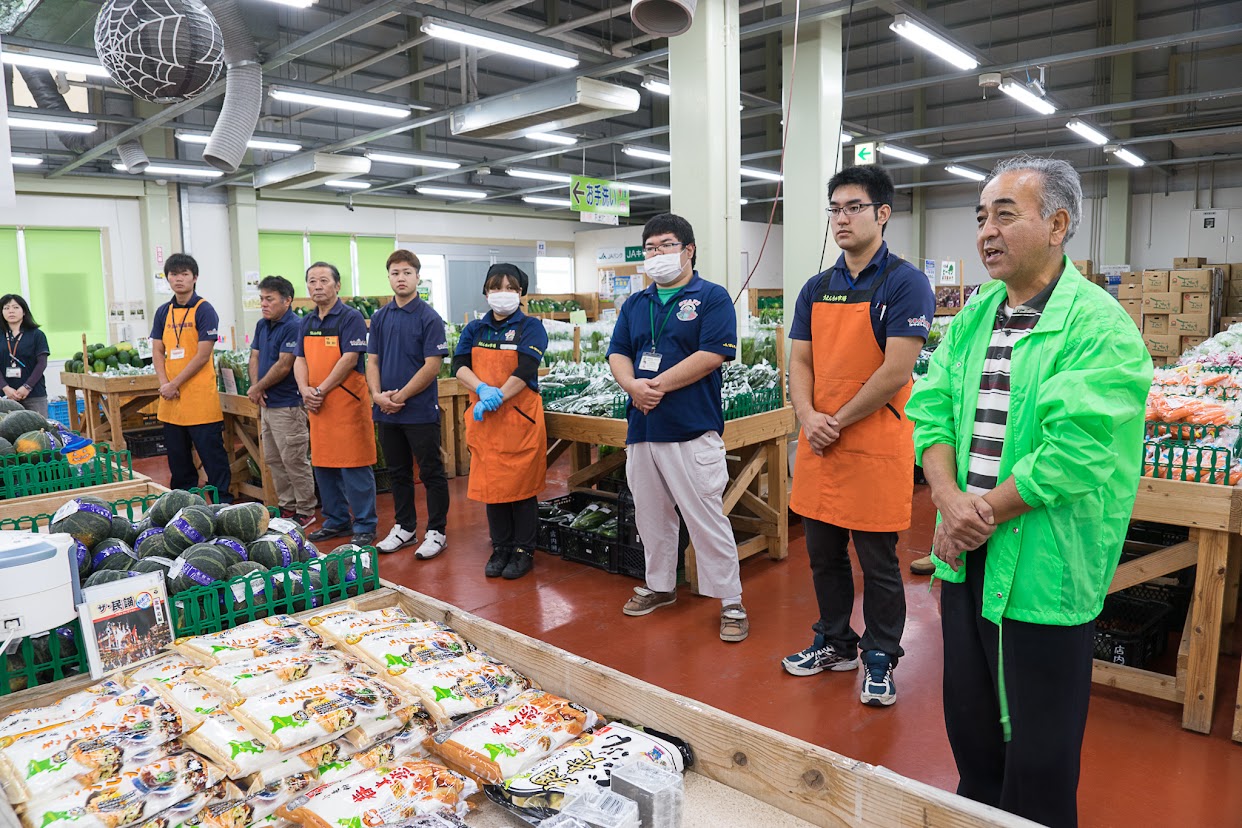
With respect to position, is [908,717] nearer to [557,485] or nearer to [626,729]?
[626,729]

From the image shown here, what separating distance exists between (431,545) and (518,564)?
2.02 ft

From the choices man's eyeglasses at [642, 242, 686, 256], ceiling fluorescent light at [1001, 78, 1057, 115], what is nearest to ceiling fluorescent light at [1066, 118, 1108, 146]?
ceiling fluorescent light at [1001, 78, 1057, 115]

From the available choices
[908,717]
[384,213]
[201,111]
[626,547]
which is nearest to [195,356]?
[626,547]

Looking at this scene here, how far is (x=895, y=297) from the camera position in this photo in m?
2.67

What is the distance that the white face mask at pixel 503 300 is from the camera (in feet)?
13.3

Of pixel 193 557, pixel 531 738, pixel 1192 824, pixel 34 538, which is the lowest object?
pixel 1192 824

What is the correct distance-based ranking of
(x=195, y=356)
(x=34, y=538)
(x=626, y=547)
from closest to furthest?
(x=34, y=538) → (x=626, y=547) → (x=195, y=356)

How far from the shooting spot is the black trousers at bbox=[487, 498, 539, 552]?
4.23 metres

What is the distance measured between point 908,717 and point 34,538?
2.49 m

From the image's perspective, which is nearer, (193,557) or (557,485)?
(193,557)

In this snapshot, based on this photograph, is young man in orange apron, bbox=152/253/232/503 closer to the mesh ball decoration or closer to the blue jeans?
the blue jeans

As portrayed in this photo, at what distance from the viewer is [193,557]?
2.02 meters

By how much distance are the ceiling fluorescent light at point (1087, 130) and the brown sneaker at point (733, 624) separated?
10.1 metres

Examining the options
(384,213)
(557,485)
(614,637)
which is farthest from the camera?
(384,213)
